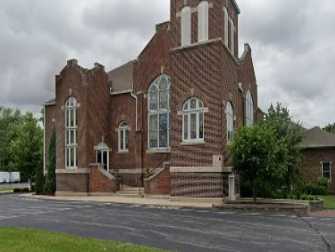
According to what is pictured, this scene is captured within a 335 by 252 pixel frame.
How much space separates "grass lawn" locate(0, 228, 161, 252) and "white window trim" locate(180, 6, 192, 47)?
A: 16.8 meters

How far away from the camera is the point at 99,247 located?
970cm

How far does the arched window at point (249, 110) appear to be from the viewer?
31605mm

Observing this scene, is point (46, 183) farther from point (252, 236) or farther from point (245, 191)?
point (252, 236)

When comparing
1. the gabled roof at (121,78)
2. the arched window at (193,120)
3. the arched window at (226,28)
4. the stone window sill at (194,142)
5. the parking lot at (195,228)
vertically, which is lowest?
the parking lot at (195,228)

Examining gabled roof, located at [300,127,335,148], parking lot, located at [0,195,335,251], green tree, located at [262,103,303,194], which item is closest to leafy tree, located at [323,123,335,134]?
gabled roof, located at [300,127,335,148]

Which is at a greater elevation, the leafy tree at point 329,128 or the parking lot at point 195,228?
the leafy tree at point 329,128

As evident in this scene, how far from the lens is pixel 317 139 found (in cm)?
3731

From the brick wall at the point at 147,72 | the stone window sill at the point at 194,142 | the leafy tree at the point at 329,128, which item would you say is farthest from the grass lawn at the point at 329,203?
the leafy tree at the point at 329,128

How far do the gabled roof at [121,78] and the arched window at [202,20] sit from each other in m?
10.1

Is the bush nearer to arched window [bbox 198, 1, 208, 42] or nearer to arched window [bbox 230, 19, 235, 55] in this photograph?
arched window [bbox 230, 19, 235, 55]

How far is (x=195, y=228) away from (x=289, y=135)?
1566 cm

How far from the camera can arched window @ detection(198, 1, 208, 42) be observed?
25.2m

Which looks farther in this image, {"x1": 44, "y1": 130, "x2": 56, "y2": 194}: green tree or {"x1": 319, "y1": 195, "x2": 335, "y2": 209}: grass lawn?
{"x1": 44, "y1": 130, "x2": 56, "y2": 194}: green tree

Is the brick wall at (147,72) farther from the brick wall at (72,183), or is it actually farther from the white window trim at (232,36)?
the white window trim at (232,36)
